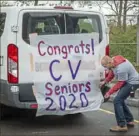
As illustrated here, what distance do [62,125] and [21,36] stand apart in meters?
1.86

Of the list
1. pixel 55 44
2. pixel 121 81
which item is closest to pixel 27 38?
pixel 55 44

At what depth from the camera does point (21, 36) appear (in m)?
7.04

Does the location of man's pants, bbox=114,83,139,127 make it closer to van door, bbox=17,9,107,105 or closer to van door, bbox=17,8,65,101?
van door, bbox=17,9,107,105

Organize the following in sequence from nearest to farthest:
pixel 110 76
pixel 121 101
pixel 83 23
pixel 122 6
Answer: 1. pixel 121 101
2. pixel 110 76
3. pixel 83 23
4. pixel 122 6

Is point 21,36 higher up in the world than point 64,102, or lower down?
higher up

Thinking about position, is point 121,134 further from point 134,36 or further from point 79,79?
point 134,36

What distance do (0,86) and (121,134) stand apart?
220 cm

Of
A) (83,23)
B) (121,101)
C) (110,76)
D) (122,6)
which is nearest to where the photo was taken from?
(121,101)

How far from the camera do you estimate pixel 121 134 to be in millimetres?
7051

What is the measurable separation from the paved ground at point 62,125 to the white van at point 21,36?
0.49 metres

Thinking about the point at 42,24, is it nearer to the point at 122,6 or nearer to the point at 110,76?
the point at 110,76

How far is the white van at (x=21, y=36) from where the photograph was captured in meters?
7.02

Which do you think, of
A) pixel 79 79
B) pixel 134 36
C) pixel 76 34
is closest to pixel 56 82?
pixel 79 79

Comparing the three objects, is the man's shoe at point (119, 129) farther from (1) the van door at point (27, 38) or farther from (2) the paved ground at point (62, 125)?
(1) the van door at point (27, 38)
